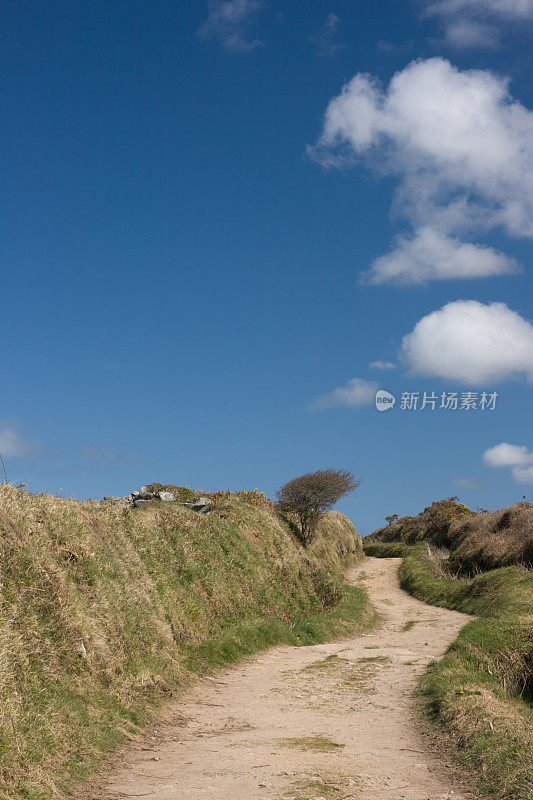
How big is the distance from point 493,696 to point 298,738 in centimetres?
346

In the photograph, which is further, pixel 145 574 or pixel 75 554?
pixel 145 574

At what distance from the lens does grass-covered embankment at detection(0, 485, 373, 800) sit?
711cm

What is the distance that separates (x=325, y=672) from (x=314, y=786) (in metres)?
7.14

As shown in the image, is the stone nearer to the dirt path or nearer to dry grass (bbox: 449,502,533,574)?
the dirt path

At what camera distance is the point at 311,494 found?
28641mm

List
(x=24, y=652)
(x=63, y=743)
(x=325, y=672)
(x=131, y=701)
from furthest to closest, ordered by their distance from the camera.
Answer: (x=325, y=672) → (x=131, y=701) → (x=24, y=652) → (x=63, y=743)

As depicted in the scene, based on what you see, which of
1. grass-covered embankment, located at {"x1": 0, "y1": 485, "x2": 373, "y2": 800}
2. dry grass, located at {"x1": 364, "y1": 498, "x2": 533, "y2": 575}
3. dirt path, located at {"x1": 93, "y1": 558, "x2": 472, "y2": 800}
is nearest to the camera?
dirt path, located at {"x1": 93, "y1": 558, "x2": 472, "y2": 800}

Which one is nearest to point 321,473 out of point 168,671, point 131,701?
point 168,671

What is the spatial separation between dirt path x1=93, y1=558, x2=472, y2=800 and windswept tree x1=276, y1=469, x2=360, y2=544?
1331 centimetres

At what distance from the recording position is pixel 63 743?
7.19 metres

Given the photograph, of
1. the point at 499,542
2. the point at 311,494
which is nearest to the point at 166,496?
the point at 311,494

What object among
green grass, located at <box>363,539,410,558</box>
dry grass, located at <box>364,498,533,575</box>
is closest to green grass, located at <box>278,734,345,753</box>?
dry grass, located at <box>364,498,533,575</box>

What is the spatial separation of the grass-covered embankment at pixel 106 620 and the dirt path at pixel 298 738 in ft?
2.15

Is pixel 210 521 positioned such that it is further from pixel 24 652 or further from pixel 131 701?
pixel 24 652
